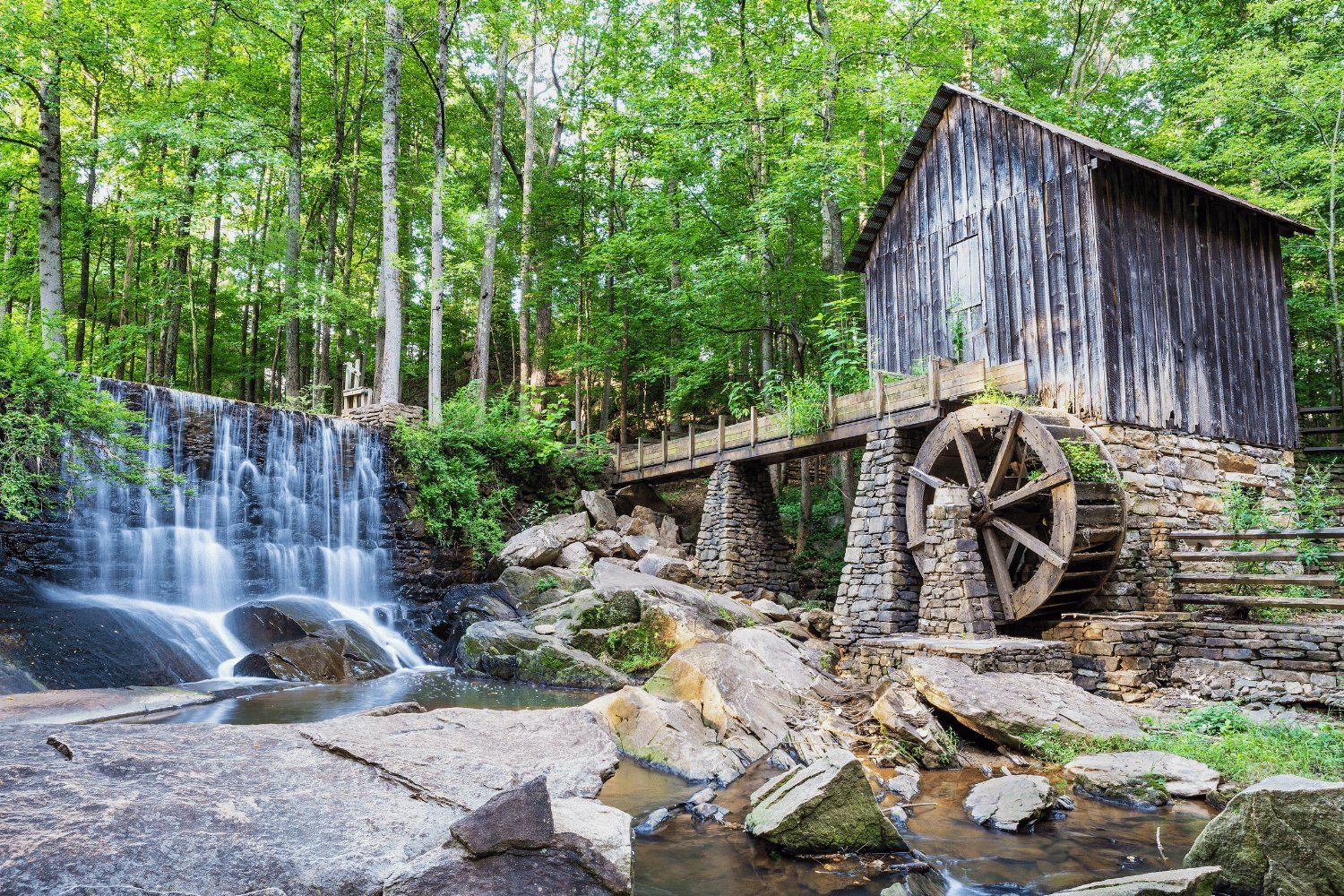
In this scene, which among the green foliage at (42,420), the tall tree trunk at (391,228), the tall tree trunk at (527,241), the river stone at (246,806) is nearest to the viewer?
the river stone at (246,806)

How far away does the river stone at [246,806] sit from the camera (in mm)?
2379

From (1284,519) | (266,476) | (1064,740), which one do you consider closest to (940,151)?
(1284,519)

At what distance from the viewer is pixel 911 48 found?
1800 centimetres

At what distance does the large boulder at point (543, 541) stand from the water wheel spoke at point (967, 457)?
7.06 meters

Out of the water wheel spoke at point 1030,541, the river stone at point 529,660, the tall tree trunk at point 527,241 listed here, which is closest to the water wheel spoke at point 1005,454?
the water wheel spoke at point 1030,541

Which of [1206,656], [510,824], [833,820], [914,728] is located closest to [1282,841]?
[833,820]

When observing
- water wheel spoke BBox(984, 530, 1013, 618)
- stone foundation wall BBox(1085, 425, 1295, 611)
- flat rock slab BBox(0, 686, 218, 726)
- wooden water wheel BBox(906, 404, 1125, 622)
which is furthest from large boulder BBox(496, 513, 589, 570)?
stone foundation wall BBox(1085, 425, 1295, 611)

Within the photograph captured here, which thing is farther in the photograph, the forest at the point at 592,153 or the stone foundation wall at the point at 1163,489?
the forest at the point at 592,153

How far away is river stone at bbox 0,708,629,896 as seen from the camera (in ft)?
7.80

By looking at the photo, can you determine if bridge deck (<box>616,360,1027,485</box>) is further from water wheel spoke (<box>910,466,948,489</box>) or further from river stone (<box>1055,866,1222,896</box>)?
river stone (<box>1055,866,1222,896</box>)

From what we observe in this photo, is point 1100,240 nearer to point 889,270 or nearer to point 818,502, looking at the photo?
point 889,270

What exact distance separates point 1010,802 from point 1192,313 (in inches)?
367

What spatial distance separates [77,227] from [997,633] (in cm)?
1923

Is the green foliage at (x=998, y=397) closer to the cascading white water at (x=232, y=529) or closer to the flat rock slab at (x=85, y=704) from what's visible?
the cascading white water at (x=232, y=529)
